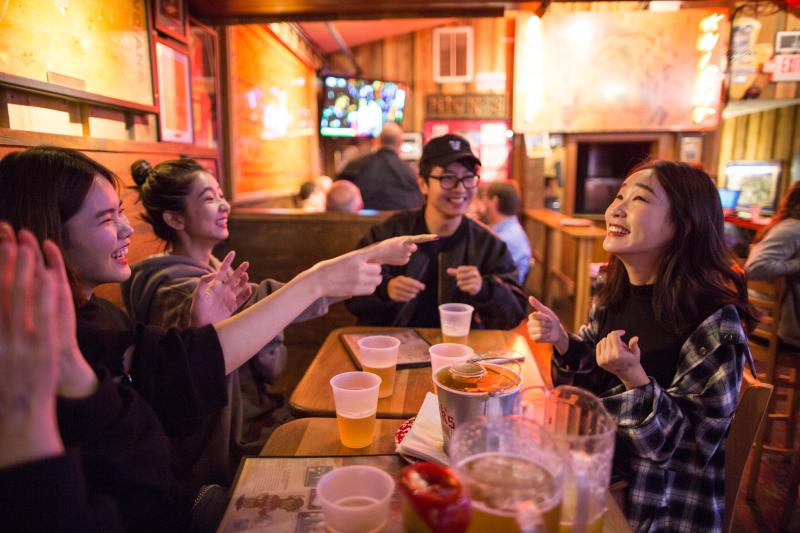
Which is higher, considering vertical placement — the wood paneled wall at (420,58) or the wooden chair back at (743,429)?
the wood paneled wall at (420,58)

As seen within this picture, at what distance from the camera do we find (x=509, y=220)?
186 inches

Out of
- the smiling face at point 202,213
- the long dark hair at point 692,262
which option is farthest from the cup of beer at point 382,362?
the smiling face at point 202,213

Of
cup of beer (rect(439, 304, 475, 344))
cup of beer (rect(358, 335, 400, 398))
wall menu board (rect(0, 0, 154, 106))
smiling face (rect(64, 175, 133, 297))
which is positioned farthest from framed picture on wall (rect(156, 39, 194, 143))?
cup of beer (rect(358, 335, 400, 398))

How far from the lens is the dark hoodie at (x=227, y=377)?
165 centimetres

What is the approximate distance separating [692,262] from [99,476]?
5.22 ft

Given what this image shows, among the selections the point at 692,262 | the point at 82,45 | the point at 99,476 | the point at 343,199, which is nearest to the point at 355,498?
the point at 99,476

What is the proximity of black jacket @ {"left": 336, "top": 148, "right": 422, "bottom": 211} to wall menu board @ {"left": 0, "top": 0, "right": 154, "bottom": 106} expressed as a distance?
2.43 metres

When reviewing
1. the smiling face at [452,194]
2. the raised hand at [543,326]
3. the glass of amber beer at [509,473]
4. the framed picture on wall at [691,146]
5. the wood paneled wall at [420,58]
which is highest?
the wood paneled wall at [420,58]

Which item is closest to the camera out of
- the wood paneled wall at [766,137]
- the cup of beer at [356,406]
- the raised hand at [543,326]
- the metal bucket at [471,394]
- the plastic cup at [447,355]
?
the metal bucket at [471,394]

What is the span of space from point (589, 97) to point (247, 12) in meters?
4.21

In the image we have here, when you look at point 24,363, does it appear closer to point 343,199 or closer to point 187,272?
point 187,272

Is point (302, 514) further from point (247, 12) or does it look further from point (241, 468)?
point (247, 12)

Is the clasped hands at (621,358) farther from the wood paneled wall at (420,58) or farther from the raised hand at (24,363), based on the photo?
the wood paneled wall at (420,58)

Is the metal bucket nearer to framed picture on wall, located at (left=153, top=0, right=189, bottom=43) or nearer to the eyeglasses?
the eyeglasses
